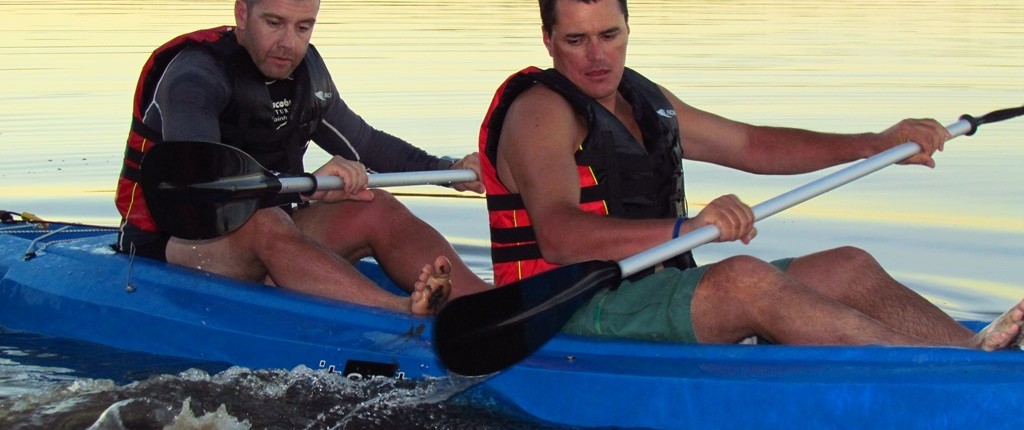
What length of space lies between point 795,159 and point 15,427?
2.41 metres

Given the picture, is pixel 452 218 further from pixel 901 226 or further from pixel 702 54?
pixel 702 54

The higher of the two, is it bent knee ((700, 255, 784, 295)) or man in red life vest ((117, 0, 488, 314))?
man in red life vest ((117, 0, 488, 314))

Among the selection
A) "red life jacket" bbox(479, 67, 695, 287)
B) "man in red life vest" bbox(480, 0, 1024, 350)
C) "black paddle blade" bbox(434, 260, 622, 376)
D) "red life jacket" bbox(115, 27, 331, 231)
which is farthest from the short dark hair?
"red life jacket" bbox(115, 27, 331, 231)

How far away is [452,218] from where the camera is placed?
7.29 metres

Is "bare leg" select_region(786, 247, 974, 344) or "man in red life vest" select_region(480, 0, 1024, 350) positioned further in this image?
"bare leg" select_region(786, 247, 974, 344)

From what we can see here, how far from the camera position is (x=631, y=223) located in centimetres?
375

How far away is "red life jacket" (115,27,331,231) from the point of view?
4777mm

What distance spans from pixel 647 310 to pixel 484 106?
22.5 ft

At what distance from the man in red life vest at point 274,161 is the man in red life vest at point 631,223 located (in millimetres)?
660

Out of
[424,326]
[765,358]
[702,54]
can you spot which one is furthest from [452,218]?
[702,54]

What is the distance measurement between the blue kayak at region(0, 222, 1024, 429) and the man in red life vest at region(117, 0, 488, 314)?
0.33ft

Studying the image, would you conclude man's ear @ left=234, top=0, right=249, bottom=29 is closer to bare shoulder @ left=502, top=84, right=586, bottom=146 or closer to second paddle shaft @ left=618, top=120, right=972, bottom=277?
bare shoulder @ left=502, top=84, right=586, bottom=146

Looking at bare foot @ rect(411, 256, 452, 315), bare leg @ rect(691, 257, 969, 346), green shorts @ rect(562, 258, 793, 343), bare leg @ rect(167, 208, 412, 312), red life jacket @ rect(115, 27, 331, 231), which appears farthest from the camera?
red life jacket @ rect(115, 27, 331, 231)

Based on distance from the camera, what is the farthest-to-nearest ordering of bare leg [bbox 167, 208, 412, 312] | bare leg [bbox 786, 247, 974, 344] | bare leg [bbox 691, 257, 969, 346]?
bare leg [bbox 167, 208, 412, 312]
bare leg [bbox 786, 247, 974, 344]
bare leg [bbox 691, 257, 969, 346]
